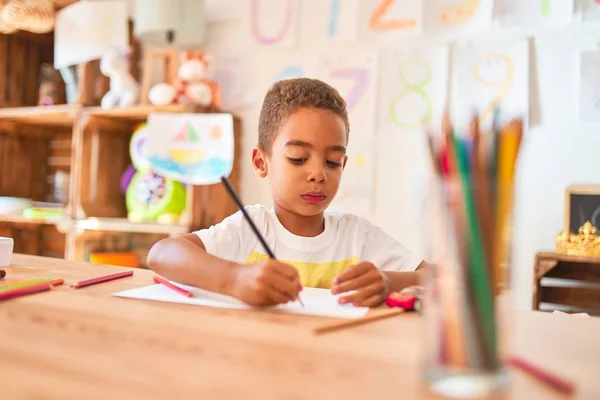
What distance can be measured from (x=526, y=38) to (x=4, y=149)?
6.90ft

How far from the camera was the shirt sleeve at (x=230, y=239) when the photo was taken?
2.82 ft

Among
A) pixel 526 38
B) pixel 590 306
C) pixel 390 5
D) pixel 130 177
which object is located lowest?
pixel 590 306

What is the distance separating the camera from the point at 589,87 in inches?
61.6

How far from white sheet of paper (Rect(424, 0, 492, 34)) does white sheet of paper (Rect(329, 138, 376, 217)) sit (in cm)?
43

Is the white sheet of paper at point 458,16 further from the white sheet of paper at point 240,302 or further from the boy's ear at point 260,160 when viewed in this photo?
the white sheet of paper at point 240,302

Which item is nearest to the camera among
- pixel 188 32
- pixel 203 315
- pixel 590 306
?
pixel 203 315

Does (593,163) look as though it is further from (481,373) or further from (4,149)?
(4,149)

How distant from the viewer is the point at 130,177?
2133 millimetres

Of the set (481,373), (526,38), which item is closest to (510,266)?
(481,373)

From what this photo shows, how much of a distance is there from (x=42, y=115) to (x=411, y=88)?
4.73ft

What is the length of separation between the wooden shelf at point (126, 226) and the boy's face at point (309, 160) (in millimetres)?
974

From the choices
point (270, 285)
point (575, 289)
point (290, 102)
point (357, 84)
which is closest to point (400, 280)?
point (270, 285)

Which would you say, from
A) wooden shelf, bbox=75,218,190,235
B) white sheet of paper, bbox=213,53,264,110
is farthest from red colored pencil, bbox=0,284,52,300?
white sheet of paper, bbox=213,53,264,110

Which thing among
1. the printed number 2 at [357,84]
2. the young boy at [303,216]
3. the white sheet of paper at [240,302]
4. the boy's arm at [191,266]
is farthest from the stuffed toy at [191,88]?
the white sheet of paper at [240,302]
